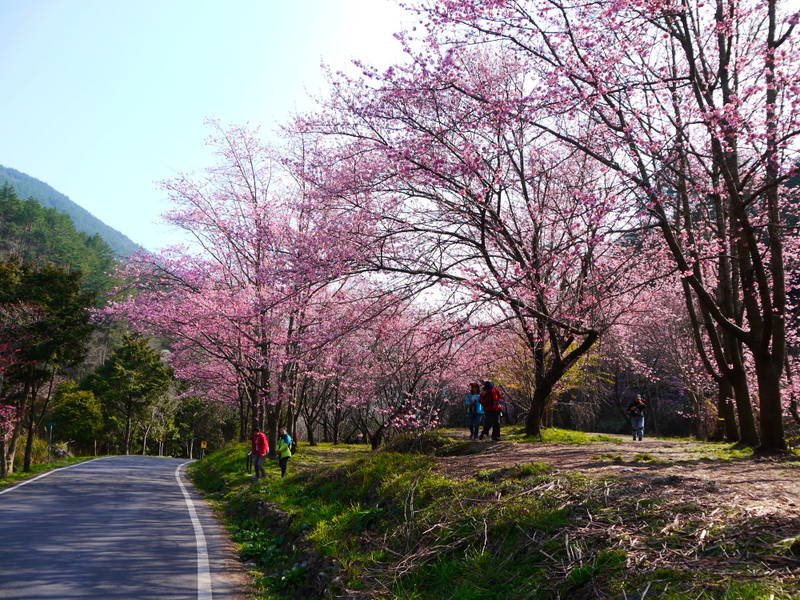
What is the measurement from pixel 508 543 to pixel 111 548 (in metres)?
6.07

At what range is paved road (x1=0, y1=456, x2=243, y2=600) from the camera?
6680 millimetres

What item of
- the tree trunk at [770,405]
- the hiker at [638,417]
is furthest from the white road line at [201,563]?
the hiker at [638,417]

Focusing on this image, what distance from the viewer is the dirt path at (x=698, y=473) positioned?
5684mm

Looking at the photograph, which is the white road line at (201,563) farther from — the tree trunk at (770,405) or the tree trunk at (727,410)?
the tree trunk at (727,410)

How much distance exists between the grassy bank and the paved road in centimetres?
76

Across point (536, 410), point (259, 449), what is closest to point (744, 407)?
point (536, 410)

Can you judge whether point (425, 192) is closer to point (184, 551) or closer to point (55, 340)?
point (184, 551)

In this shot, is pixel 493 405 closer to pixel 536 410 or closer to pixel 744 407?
pixel 536 410

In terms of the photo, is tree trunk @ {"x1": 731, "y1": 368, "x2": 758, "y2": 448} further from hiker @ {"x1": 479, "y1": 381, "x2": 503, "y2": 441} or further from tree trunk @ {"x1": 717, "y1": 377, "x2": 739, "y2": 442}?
hiker @ {"x1": 479, "y1": 381, "x2": 503, "y2": 441}

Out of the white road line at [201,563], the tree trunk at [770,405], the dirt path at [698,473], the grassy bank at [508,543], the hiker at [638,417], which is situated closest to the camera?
the grassy bank at [508,543]

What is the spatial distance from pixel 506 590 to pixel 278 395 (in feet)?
49.9

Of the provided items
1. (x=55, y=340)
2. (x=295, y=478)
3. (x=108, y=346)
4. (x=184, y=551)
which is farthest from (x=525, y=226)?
(x=108, y=346)

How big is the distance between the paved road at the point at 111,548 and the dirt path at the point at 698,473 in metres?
3.75

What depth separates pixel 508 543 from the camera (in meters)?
5.74
